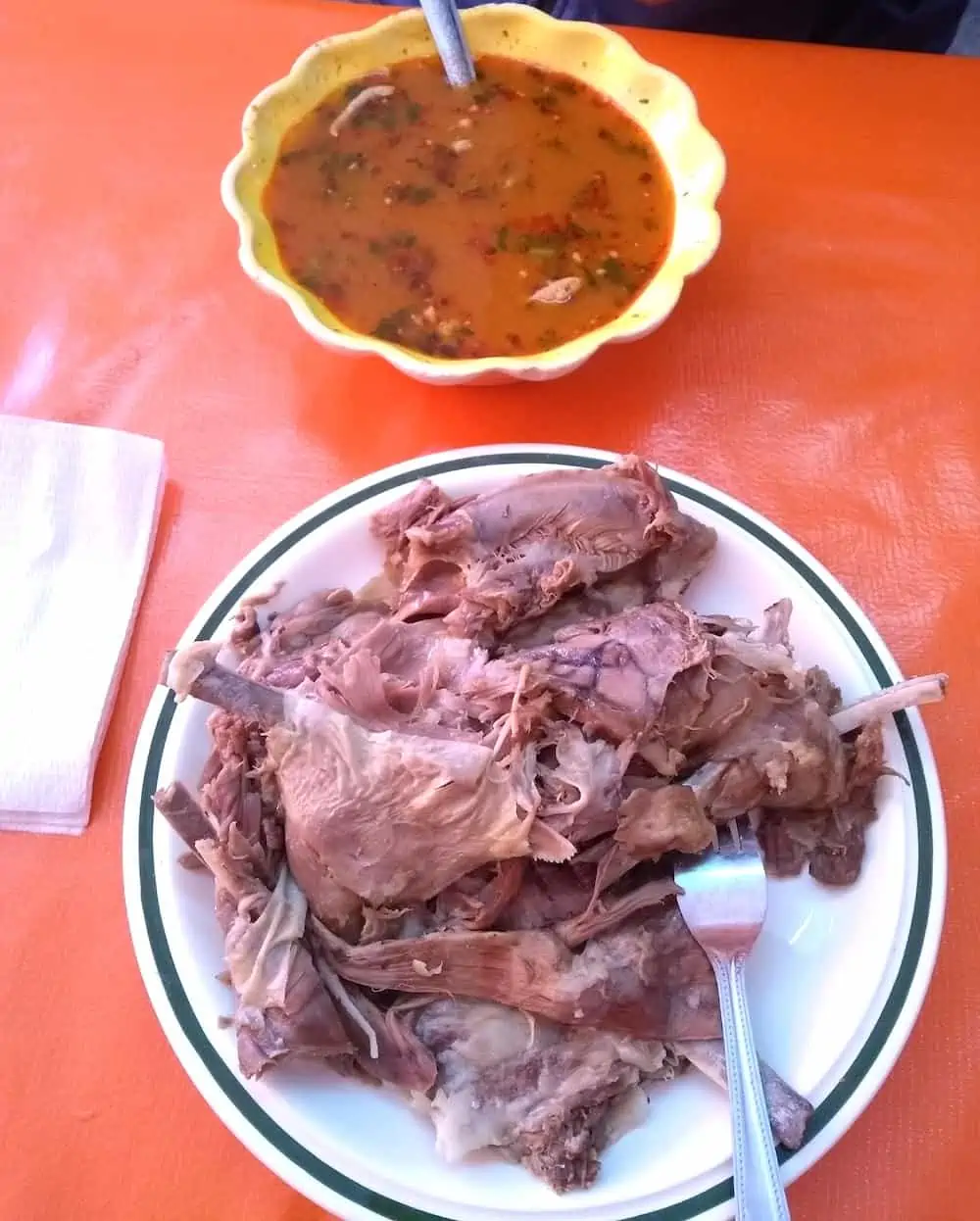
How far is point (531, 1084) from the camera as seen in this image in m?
1.08

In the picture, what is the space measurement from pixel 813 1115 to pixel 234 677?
75 cm

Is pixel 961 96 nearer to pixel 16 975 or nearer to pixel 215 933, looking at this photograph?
pixel 215 933

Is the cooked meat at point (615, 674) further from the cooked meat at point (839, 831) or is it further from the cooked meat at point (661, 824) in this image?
the cooked meat at point (839, 831)

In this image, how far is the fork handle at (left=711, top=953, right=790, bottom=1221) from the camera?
936 millimetres

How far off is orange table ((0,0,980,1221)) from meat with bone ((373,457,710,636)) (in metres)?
0.31

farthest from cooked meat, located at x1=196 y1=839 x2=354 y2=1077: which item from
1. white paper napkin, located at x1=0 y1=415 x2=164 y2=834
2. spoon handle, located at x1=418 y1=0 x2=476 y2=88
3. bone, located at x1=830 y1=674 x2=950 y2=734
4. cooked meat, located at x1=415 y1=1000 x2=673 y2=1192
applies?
spoon handle, located at x1=418 y1=0 x2=476 y2=88

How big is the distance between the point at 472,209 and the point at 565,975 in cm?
128

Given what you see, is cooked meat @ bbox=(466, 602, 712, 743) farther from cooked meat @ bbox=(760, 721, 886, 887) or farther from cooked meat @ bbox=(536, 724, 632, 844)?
cooked meat @ bbox=(760, 721, 886, 887)

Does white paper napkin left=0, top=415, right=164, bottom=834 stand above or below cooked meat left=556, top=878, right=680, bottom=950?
below

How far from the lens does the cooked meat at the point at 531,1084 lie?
1017 millimetres

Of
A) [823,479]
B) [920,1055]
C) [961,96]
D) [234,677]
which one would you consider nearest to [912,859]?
[920,1055]

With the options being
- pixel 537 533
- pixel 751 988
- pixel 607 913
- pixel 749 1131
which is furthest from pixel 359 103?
pixel 749 1131

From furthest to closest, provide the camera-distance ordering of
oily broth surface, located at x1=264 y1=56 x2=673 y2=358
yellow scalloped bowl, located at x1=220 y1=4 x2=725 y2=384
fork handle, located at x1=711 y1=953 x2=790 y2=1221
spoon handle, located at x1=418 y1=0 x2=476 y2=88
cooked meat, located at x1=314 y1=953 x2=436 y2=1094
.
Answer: spoon handle, located at x1=418 y1=0 x2=476 y2=88
oily broth surface, located at x1=264 y1=56 x2=673 y2=358
yellow scalloped bowl, located at x1=220 y1=4 x2=725 y2=384
cooked meat, located at x1=314 y1=953 x2=436 y2=1094
fork handle, located at x1=711 y1=953 x2=790 y2=1221

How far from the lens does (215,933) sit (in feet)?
3.68
